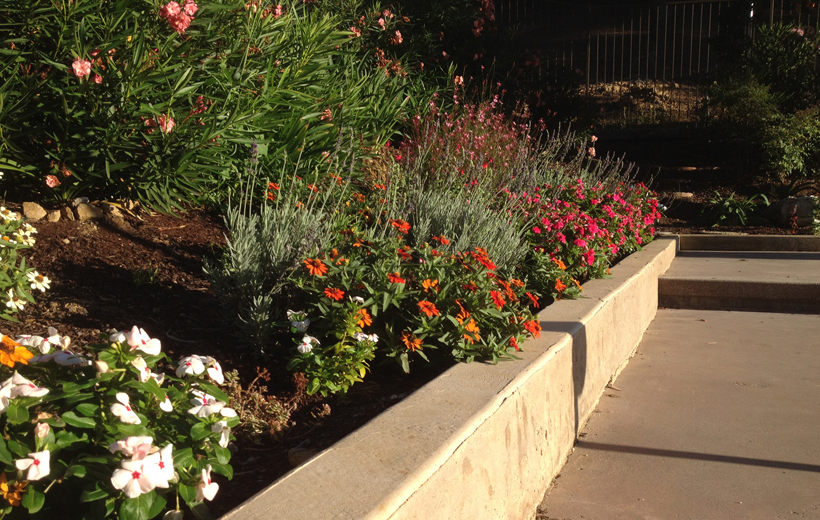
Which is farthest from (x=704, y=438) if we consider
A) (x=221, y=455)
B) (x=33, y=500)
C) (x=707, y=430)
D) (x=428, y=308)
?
(x=33, y=500)

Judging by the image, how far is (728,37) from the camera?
11.4 meters

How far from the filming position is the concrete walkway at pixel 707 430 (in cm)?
263

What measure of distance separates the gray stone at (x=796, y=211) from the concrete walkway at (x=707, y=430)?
3.54m

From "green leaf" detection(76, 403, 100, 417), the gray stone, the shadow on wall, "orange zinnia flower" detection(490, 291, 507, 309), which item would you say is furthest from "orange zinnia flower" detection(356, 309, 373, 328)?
the gray stone

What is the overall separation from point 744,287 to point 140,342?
5.25 meters

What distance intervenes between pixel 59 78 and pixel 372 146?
2501 millimetres

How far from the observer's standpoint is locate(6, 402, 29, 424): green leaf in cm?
151

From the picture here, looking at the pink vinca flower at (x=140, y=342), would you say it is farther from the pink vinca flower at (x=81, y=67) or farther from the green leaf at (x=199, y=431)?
the pink vinca flower at (x=81, y=67)

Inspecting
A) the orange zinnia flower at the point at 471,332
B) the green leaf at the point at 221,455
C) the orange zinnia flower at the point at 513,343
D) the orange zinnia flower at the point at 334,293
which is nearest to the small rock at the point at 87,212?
the orange zinnia flower at the point at 334,293

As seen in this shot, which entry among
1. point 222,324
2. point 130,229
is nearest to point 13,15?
point 130,229

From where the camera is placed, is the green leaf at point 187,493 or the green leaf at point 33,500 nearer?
the green leaf at point 33,500

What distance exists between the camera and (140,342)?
1757 mm

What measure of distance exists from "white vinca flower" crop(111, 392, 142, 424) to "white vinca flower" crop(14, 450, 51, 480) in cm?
16

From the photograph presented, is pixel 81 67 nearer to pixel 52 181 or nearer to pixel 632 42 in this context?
pixel 52 181
